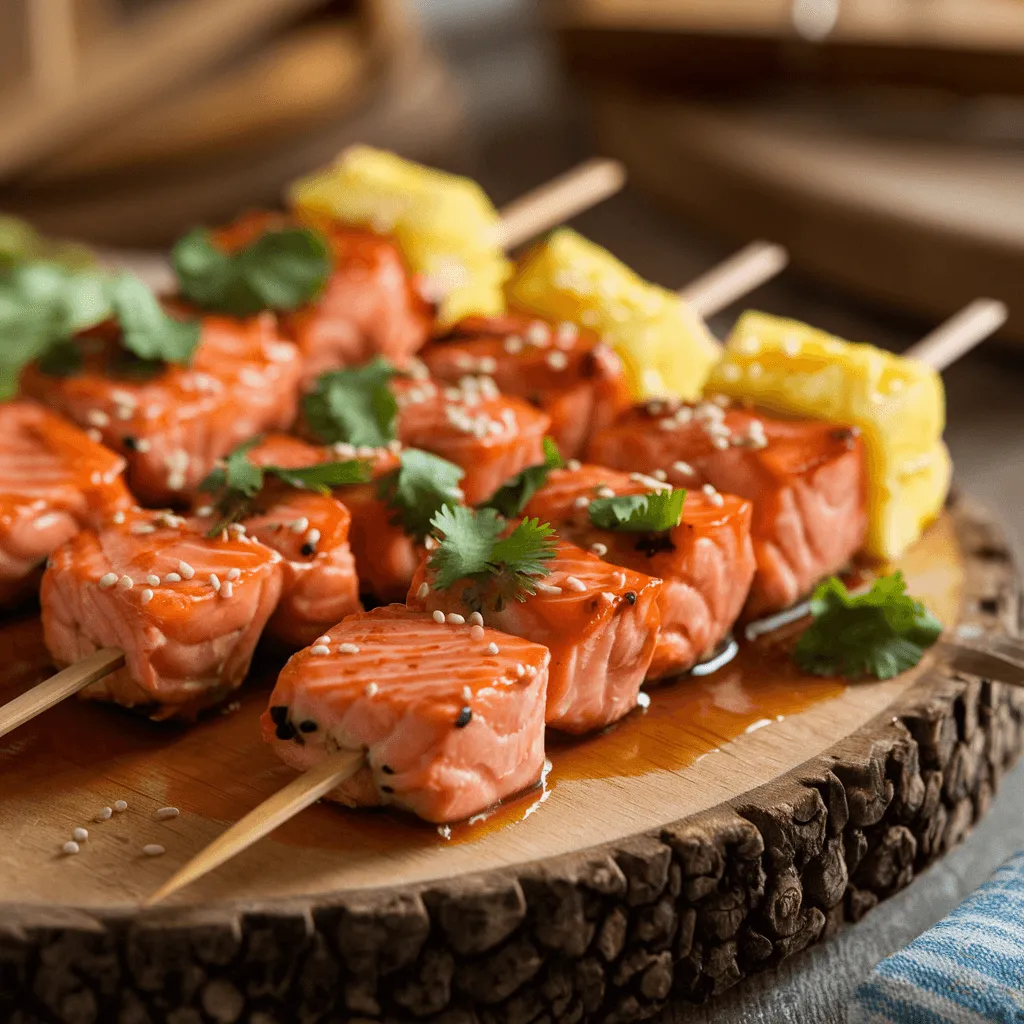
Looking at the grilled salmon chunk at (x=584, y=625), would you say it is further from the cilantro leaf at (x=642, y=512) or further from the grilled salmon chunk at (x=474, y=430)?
the grilled salmon chunk at (x=474, y=430)

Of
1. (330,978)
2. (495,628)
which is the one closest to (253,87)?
(495,628)

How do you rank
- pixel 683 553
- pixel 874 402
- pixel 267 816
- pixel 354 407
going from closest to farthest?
pixel 267 816 < pixel 683 553 < pixel 874 402 < pixel 354 407

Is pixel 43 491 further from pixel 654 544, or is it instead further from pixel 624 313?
pixel 624 313

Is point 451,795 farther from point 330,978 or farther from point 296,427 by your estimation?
point 296,427

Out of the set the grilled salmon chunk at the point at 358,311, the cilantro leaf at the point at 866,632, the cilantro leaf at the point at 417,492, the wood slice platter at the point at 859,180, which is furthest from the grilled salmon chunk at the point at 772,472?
the wood slice platter at the point at 859,180

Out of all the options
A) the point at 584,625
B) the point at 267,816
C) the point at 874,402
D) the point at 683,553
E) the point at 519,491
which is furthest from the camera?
the point at 874,402

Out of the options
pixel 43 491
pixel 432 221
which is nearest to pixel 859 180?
pixel 432 221

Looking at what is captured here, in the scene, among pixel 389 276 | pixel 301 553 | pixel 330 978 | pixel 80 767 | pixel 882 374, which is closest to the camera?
pixel 330 978

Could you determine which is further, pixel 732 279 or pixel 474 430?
pixel 732 279

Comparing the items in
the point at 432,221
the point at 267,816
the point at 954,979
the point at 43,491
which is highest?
the point at 432,221
